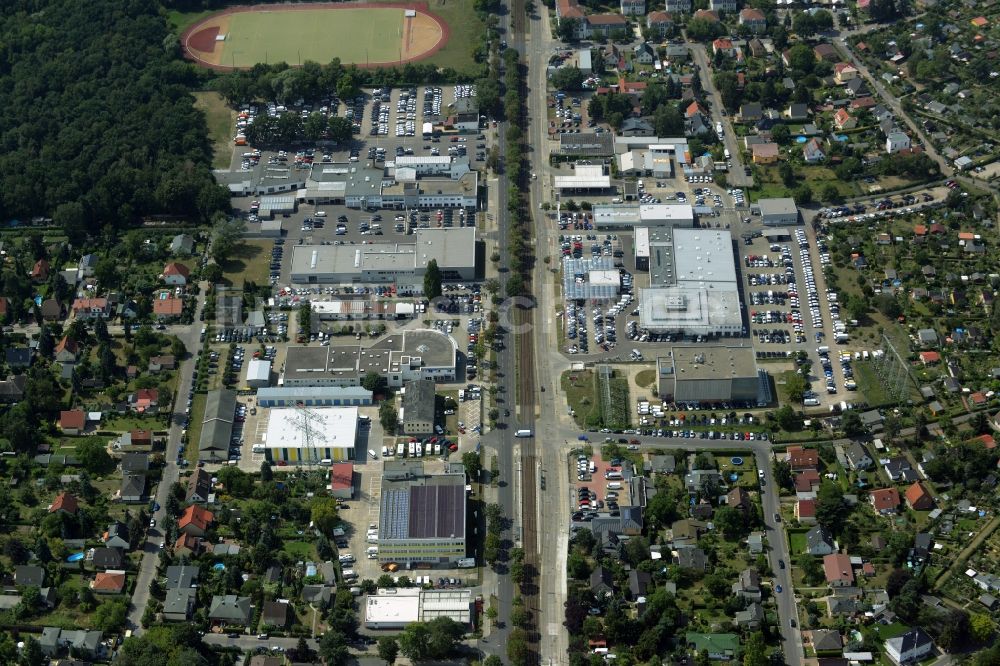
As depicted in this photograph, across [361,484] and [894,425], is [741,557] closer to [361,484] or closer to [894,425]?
[894,425]

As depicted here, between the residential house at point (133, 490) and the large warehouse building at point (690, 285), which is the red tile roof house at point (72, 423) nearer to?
the residential house at point (133, 490)

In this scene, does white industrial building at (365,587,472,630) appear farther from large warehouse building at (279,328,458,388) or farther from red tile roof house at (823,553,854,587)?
red tile roof house at (823,553,854,587)

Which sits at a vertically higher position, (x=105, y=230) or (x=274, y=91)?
(x=274, y=91)

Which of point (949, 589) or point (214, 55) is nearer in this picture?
point (949, 589)

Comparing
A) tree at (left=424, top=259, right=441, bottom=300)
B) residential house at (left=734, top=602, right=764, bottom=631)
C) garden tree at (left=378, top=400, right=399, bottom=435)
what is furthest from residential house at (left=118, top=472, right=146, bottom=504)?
residential house at (left=734, top=602, right=764, bottom=631)

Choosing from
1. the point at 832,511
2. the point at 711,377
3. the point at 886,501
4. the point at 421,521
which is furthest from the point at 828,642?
the point at 421,521

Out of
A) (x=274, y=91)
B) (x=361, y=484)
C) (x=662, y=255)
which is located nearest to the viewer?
(x=361, y=484)

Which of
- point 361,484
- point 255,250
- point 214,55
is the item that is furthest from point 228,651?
point 214,55
